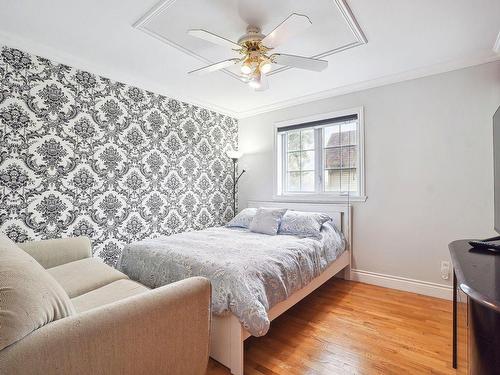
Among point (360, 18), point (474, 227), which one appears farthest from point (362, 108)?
point (474, 227)

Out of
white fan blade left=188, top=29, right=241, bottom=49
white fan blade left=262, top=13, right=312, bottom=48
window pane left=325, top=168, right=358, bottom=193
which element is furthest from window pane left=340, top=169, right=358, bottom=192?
white fan blade left=188, top=29, right=241, bottom=49

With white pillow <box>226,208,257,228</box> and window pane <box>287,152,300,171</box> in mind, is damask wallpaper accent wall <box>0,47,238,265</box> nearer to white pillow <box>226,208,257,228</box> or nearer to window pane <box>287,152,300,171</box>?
white pillow <box>226,208,257,228</box>

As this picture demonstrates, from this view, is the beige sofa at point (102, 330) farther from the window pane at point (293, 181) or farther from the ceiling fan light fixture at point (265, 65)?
the window pane at point (293, 181)

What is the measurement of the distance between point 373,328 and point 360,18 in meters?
2.44

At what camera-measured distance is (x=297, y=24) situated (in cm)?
160

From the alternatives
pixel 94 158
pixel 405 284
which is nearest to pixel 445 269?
pixel 405 284

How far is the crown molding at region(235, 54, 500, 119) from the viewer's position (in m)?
2.52

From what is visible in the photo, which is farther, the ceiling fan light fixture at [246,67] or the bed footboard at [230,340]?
the ceiling fan light fixture at [246,67]

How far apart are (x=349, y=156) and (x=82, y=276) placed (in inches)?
121

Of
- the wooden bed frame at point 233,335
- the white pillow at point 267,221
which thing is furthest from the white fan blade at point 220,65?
the wooden bed frame at point 233,335

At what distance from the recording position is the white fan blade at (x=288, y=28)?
1.53 m

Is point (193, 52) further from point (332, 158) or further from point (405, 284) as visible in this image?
point (405, 284)

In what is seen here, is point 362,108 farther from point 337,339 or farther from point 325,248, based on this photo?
point 337,339

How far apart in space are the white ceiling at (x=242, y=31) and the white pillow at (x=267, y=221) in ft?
5.15
